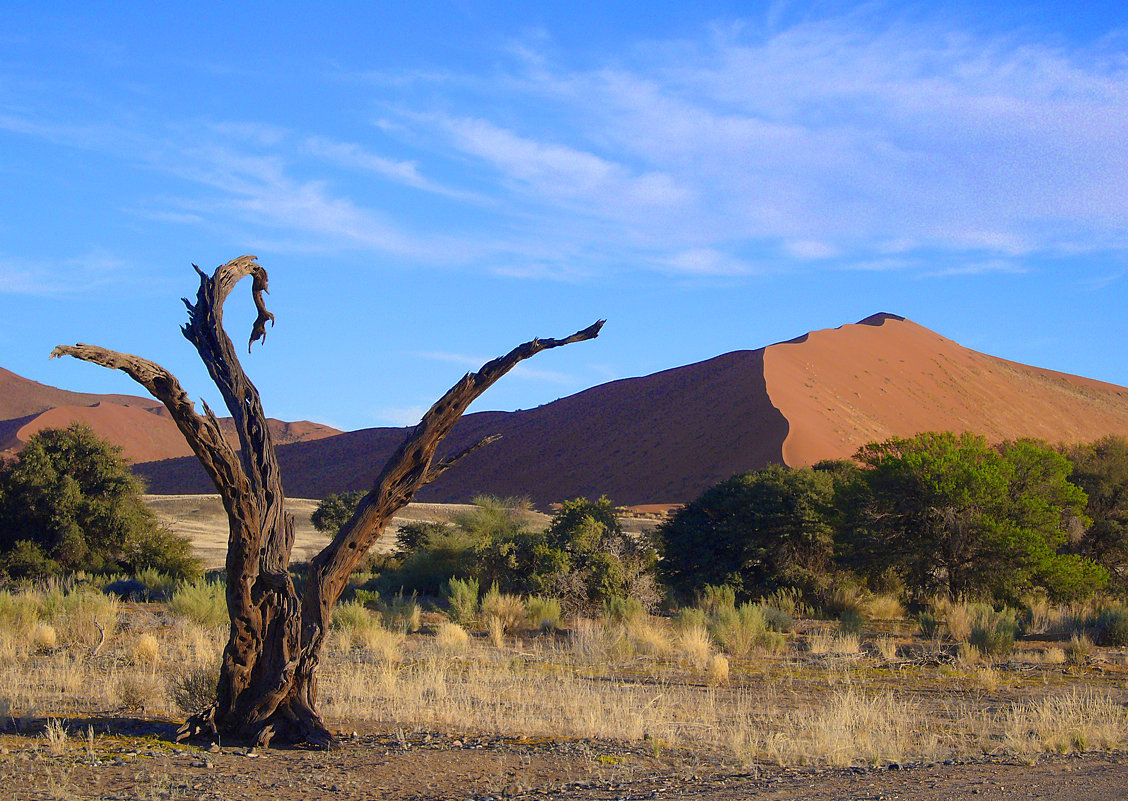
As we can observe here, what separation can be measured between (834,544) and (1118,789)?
15965mm

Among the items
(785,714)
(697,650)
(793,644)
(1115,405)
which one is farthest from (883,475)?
(1115,405)

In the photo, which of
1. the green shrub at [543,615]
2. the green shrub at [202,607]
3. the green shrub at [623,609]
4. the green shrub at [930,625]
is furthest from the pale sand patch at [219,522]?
the green shrub at [930,625]

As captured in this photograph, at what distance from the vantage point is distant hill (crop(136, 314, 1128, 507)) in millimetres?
77562

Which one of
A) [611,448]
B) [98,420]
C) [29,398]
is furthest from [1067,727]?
[29,398]

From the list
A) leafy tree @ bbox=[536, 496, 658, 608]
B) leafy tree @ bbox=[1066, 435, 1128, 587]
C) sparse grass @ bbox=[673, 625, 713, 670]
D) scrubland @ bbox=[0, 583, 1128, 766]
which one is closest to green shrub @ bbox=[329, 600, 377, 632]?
scrubland @ bbox=[0, 583, 1128, 766]

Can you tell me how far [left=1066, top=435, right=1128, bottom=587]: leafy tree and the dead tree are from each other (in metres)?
20.2

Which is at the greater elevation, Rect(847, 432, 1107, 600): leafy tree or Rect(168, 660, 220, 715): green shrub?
Rect(847, 432, 1107, 600): leafy tree

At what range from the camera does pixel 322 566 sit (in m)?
7.86

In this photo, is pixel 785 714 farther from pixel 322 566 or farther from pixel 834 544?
pixel 834 544

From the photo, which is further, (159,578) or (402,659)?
(159,578)

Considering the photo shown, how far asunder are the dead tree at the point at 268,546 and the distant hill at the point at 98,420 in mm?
132150

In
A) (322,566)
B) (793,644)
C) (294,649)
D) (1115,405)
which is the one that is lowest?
(793,644)

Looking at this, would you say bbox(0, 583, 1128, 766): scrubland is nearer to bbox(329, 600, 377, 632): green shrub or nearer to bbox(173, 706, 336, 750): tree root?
bbox(329, 600, 377, 632): green shrub

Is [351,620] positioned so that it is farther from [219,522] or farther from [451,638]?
[219,522]
